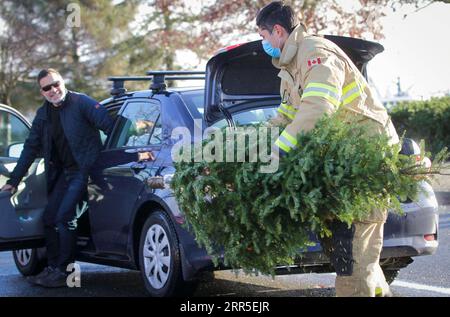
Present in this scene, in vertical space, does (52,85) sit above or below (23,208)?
above

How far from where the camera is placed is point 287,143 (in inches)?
159

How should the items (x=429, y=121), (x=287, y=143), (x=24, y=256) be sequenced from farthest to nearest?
(x=429, y=121), (x=24, y=256), (x=287, y=143)

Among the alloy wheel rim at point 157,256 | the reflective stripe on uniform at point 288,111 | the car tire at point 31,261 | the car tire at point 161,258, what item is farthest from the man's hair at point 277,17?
the car tire at point 31,261

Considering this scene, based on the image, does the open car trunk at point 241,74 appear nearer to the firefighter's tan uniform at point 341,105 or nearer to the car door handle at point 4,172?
the firefighter's tan uniform at point 341,105

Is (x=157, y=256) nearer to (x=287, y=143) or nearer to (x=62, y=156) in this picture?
(x=62, y=156)

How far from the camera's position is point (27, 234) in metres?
6.92

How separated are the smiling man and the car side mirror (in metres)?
0.37

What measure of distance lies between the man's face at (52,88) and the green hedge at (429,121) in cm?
1136

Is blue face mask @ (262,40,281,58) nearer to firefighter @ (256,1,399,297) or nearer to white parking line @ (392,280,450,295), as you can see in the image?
firefighter @ (256,1,399,297)

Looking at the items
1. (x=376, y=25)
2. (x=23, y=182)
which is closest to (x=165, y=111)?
(x=23, y=182)

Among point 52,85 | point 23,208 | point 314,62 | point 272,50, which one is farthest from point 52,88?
point 314,62

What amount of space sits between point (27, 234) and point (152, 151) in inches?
60.6

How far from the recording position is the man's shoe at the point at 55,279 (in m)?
6.95

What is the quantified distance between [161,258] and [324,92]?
236 centimetres
